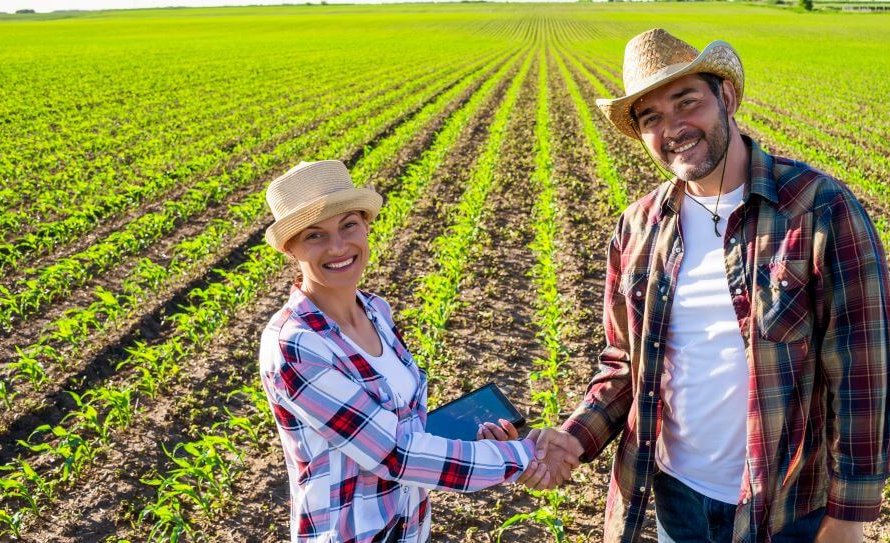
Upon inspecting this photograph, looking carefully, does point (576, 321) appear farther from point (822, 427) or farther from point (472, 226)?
point (822, 427)

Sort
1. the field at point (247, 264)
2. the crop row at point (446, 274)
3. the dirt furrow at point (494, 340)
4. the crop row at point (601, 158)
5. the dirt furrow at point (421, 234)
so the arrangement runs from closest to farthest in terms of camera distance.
A: the dirt furrow at point (494, 340)
the field at point (247, 264)
the crop row at point (446, 274)
the dirt furrow at point (421, 234)
the crop row at point (601, 158)

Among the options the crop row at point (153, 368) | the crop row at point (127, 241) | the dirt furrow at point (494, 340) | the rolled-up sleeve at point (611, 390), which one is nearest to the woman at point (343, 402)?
the rolled-up sleeve at point (611, 390)

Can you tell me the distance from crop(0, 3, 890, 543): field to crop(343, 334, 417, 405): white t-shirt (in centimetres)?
175

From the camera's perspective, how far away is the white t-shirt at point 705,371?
7.22 ft

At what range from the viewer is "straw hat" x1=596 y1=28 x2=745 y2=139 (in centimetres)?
223

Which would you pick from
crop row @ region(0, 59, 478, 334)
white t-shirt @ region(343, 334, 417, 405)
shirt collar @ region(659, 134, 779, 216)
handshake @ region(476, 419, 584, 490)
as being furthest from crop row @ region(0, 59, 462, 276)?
shirt collar @ region(659, 134, 779, 216)

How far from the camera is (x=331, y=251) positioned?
7.67ft

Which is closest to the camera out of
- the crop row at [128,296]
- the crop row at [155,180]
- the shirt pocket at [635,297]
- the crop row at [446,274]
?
the shirt pocket at [635,297]

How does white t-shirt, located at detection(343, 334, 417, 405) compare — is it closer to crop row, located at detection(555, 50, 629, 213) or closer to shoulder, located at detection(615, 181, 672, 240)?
shoulder, located at detection(615, 181, 672, 240)

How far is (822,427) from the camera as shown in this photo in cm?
214

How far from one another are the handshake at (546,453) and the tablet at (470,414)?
38mm

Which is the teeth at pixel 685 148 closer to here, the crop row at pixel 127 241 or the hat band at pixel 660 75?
the hat band at pixel 660 75

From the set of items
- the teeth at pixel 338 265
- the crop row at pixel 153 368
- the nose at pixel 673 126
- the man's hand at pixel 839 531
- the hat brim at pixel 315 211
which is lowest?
the crop row at pixel 153 368

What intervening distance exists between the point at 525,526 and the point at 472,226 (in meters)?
5.51
